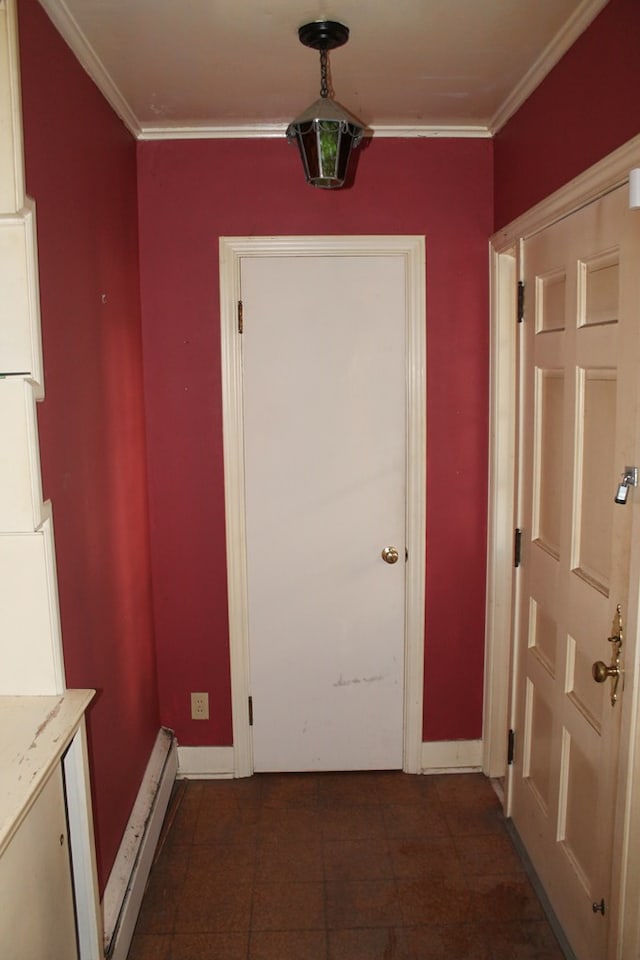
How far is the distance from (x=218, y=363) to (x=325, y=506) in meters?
0.67

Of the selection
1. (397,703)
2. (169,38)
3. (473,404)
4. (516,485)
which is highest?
(169,38)

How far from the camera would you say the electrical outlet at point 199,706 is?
2.88 meters

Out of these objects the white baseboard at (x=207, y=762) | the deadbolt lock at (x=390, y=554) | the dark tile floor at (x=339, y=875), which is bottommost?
the dark tile floor at (x=339, y=875)

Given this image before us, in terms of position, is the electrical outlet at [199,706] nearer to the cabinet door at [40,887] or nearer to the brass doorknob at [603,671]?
the cabinet door at [40,887]

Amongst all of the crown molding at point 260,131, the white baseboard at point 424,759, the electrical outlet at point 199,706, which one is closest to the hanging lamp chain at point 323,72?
the crown molding at point 260,131

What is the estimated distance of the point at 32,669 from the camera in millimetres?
1561

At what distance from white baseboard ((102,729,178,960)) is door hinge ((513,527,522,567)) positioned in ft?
4.89

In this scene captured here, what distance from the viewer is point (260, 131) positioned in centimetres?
259

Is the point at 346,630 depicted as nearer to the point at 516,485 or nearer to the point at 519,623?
the point at 519,623

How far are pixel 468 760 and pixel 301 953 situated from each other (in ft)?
3.64

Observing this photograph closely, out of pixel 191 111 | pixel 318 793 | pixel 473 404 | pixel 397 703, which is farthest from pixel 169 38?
pixel 318 793

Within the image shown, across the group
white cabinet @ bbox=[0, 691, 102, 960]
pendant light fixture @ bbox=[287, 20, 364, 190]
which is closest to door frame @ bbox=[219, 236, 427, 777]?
pendant light fixture @ bbox=[287, 20, 364, 190]

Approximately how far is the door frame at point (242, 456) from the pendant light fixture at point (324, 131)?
65cm

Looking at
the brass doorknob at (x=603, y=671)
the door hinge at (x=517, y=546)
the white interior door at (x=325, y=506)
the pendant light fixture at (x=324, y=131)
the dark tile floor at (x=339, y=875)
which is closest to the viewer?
the brass doorknob at (x=603, y=671)
